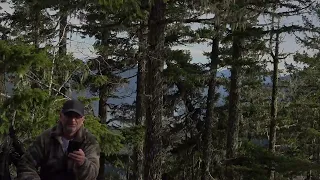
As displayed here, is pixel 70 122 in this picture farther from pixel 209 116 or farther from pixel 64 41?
pixel 209 116

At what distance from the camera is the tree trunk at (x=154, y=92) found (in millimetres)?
8102

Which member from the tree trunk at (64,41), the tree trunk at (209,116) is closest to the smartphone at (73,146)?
the tree trunk at (64,41)

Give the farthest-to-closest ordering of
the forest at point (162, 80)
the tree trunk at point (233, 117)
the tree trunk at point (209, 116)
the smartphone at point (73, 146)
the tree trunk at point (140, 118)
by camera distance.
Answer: the tree trunk at point (233, 117) → the tree trunk at point (209, 116) → the tree trunk at point (140, 118) → the forest at point (162, 80) → the smartphone at point (73, 146)

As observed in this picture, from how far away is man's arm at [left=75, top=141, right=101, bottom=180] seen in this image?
10.0 feet

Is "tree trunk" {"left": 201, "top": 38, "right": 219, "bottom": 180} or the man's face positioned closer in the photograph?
the man's face

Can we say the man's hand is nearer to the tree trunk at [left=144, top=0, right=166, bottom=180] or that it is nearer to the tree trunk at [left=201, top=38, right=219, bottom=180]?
the tree trunk at [left=144, top=0, right=166, bottom=180]

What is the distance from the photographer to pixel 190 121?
59.9 ft

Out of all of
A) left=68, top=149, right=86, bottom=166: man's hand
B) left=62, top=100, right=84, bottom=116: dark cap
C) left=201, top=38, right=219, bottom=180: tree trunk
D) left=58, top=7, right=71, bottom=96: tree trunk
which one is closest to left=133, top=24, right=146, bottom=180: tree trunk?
left=201, top=38, right=219, bottom=180: tree trunk

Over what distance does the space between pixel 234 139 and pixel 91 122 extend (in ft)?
28.4

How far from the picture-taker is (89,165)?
10.1ft

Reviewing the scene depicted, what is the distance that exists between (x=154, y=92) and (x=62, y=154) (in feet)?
16.9

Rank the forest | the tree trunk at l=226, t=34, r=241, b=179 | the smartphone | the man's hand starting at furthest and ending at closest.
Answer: the tree trunk at l=226, t=34, r=241, b=179, the forest, the smartphone, the man's hand

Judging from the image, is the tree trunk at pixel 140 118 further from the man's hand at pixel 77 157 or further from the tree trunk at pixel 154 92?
the man's hand at pixel 77 157

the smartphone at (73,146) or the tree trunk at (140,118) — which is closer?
the smartphone at (73,146)
